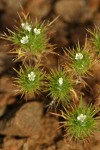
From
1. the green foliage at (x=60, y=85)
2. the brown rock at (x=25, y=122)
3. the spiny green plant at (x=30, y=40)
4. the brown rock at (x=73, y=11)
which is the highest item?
the brown rock at (x=73, y=11)

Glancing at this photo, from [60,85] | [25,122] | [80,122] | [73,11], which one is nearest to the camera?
[80,122]

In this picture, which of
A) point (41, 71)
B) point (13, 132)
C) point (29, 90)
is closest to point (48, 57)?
point (41, 71)

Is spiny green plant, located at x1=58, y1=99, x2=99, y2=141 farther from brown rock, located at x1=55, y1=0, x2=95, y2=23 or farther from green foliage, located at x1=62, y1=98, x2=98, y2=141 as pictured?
brown rock, located at x1=55, y1=0, x2=95, y2=23

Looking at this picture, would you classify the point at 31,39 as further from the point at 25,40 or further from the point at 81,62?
the point at 81,62

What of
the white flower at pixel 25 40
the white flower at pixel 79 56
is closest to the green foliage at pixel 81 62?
the white flower at pixel 79 56

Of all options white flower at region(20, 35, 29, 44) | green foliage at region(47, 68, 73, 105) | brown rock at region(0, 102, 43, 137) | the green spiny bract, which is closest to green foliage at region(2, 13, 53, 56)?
white flower at region(20, 35, 29, 44)

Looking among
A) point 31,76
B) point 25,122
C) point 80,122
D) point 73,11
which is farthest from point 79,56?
point 73,11

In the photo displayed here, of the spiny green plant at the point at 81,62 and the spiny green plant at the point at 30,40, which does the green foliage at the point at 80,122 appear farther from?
the spiny green plant at the point at 30,40

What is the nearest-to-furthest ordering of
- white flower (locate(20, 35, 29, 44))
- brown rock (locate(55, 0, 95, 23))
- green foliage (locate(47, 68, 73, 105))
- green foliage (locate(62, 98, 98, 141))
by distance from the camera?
green foliage (locate(62, 98, 98, 141)) → green foliage (locate(47, 68, 73, 105)) → white flower (locate(20, 35, 29, 44)) → brown rock (locate(55, 0, 95, 23))

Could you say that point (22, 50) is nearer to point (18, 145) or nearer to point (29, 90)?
point (29, 90)
